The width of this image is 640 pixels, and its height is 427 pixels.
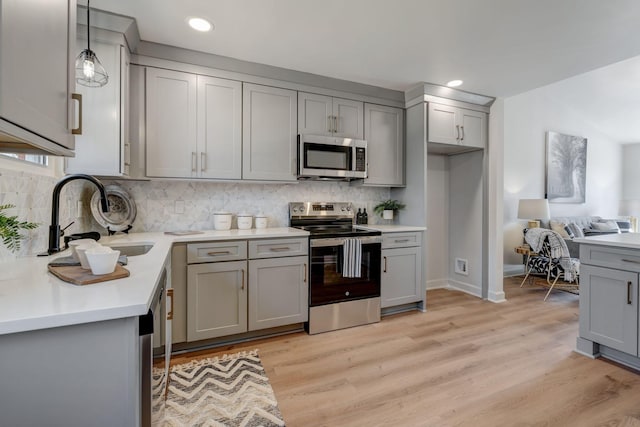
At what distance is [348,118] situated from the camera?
10.5 ft

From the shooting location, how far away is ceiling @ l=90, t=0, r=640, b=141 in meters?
1.98

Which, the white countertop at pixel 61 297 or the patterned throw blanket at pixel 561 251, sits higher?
the white countertop at pixel 61 297

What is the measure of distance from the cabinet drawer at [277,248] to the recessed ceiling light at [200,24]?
164 centimetres

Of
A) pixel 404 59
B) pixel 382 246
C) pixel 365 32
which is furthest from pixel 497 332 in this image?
pixel 365 32

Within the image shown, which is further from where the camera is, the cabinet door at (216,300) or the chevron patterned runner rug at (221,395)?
the cabinet door at (216,300)

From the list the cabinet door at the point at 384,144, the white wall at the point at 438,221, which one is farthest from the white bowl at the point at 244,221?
the white wall at the point at 438,221

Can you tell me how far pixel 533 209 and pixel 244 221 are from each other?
169 inches

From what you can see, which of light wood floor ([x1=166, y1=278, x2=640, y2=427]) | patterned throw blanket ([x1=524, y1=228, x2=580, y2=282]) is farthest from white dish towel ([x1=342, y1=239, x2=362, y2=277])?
patterned throw blanket ([x1=524, y1=228, x2=580, y2=282])

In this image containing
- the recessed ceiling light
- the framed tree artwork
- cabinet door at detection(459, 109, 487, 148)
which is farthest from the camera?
the framed tree artwork

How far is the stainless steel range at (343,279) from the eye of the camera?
2.73 m

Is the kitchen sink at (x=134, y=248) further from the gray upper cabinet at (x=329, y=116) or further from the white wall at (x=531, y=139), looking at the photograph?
the white wall at (x=531, y=139)

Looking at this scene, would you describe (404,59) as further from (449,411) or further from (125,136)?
(449,411)

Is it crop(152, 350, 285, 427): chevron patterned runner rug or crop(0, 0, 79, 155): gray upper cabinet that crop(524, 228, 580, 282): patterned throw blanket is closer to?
crop(152, 350, 285, 427): chevron patterned runner rug

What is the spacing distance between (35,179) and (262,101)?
1.78 metres
